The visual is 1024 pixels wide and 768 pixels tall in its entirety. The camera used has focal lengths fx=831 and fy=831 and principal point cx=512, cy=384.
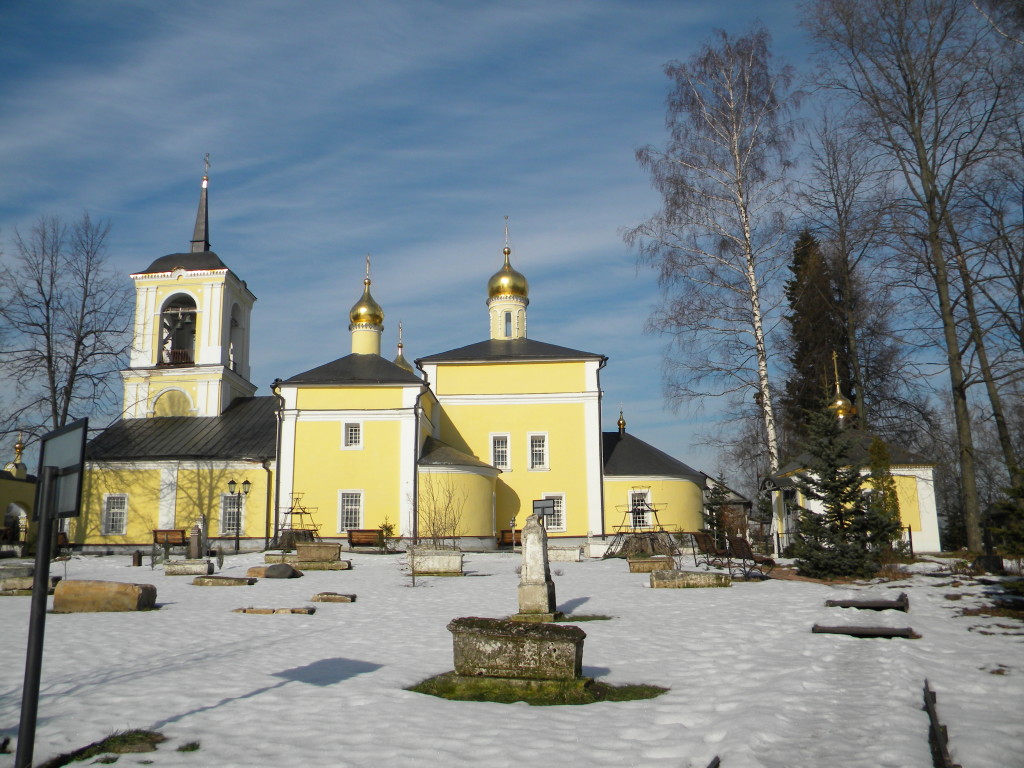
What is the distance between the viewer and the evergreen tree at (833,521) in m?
15.4

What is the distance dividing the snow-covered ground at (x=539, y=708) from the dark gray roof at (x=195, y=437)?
17.9 meters

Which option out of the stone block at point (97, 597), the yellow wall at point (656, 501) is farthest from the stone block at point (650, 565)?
the yellow wall at point (656, 501)

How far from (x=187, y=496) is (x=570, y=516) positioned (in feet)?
46.3

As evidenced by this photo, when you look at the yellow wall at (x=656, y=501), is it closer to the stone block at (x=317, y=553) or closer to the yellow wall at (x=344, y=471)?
the yellow wall at (x=344, y=471)

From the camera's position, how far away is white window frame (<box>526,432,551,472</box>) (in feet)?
106

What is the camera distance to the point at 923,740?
16.8 ft

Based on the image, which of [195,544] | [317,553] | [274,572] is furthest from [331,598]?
[195,544]

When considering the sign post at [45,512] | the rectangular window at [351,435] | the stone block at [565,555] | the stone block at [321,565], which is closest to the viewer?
the sign post at [45,512]

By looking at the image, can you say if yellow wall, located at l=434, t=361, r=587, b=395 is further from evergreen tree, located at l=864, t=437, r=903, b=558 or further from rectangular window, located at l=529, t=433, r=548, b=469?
evergreen tree, located at l=864, t=437, r=903, b=558

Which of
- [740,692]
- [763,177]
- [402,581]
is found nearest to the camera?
[740,692]

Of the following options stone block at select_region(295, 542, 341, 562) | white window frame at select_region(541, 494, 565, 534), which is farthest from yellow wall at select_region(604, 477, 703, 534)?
stone block at select_region(295, 542, 341, 562)

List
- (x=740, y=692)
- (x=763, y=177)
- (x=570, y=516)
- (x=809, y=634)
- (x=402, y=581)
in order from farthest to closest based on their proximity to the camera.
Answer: (x=570, y=516)
(x=763, y=177)
(x=402, y=581)
(x=809, y=634)
(x=740, y=692)

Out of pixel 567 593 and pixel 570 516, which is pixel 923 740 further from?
pixel 570 516

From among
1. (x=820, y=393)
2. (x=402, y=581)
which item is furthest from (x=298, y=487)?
(x=820, y=393)
